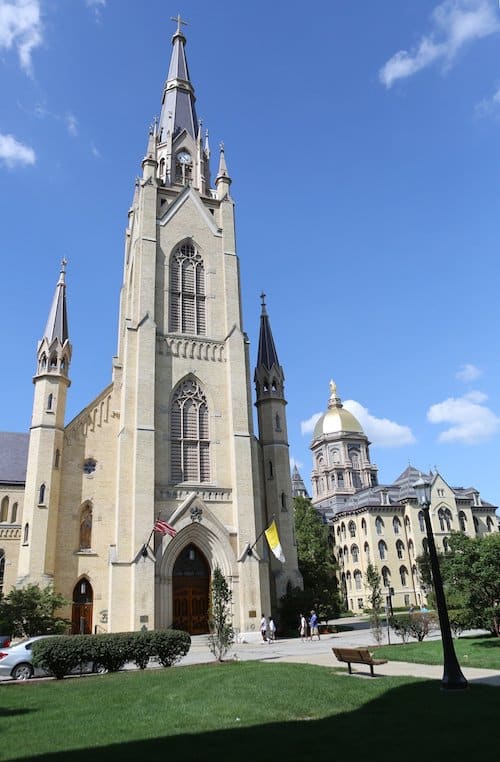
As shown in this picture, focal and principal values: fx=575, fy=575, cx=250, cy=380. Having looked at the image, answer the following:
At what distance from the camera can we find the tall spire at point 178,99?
4756 centimetres

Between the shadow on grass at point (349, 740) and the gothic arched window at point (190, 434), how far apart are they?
80.5ft

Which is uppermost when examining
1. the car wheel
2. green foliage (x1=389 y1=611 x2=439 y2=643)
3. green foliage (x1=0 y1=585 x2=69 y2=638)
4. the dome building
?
the dome building

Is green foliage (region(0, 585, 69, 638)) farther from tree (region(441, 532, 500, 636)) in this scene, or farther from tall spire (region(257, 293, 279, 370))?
tall spire (region(257, 293, 279, 370))

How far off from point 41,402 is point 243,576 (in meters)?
15.5

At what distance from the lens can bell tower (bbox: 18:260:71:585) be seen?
30.7 m

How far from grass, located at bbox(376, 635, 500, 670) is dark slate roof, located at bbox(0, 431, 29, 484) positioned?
29088 millimetres

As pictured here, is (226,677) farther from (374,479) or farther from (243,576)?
(374,479)

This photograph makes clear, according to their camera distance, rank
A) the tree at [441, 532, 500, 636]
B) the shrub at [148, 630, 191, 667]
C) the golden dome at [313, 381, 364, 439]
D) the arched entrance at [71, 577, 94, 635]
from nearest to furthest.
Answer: the shrub at [148, 630, 191, 667], the tree at [441, 532, 500, 636], the arched entrance at [71, 577, 94, 635], the golden dome at [313, 381, 364, 439]

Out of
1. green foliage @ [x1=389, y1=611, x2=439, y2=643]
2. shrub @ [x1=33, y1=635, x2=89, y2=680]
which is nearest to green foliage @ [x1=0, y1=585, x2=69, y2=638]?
shrub @ [x1=33, y1=635, x2=89, y2=680]

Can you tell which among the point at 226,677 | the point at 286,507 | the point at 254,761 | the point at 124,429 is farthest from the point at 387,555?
the point at 254,761

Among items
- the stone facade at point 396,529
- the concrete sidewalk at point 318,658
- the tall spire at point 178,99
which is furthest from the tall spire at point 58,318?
the stone facade at point 396,529

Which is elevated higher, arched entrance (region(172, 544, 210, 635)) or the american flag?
the american flag

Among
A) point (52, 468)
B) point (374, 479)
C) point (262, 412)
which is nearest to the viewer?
point (52, 468)

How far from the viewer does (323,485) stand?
343ft
